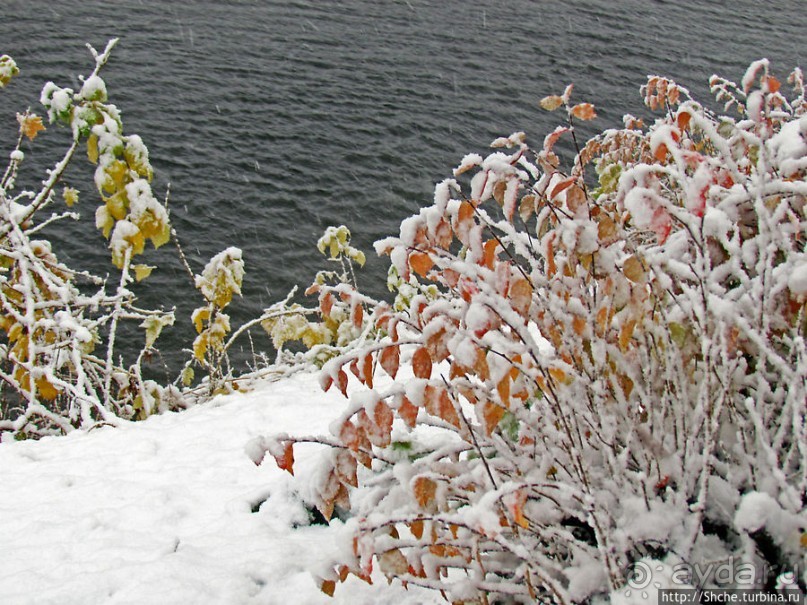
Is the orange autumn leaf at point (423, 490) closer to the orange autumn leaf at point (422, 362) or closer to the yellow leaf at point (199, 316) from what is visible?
the orange autumn leaf at point (422, 362)

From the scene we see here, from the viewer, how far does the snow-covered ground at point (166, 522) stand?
2883 mm

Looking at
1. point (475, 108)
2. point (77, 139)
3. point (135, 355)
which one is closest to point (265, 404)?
point (77, 139)

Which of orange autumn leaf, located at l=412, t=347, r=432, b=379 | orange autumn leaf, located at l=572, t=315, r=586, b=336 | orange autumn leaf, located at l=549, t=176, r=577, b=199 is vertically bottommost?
orange autumn leaf, located at l=412, t=347, r=432, b=379

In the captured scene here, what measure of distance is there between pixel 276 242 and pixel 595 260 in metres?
11.4

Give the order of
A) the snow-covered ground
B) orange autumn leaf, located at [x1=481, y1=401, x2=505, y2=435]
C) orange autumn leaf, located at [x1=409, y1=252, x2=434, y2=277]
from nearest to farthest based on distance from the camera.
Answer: orange autumn leaf, located at [x1=481, y1=401, x2=505, y2=435] < orange autumn leaf, located at [x1=409, y1=252, x2=434, y2=277] < the snow-covered ground

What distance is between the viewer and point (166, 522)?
357 cm

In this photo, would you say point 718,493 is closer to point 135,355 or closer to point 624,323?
point 624,323

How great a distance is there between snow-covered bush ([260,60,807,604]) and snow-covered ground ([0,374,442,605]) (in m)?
0.52

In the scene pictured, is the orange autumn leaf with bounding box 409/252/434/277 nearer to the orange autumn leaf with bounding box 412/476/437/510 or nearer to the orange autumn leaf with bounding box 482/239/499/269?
the orange autumn leaf with bounding box 482/239/499/269

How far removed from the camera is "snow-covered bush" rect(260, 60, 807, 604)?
205cm

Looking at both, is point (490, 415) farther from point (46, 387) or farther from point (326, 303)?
point (46, 387)

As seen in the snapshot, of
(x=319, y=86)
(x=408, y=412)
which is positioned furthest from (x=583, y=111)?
(x=319, y=86)

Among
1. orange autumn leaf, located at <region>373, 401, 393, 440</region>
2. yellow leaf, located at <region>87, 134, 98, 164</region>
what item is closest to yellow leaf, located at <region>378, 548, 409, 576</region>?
orange autumn leaf, located at <region>373, 401, 393, 440</region>

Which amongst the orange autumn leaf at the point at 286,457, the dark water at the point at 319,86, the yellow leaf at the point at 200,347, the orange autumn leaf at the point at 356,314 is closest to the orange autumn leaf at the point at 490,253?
the orange autumn leaf at the point at 356,314
